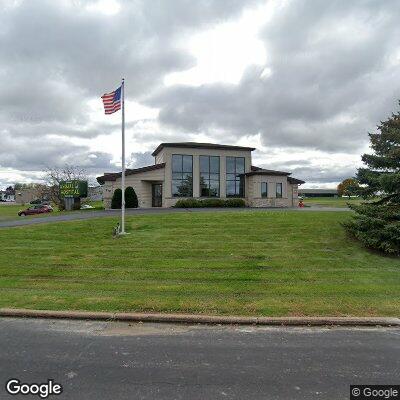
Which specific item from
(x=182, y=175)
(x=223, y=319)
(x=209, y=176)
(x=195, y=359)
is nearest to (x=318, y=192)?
(x=209, y=176)

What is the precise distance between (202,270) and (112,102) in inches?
373

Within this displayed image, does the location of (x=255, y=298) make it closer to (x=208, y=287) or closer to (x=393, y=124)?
(x=208, y=287)

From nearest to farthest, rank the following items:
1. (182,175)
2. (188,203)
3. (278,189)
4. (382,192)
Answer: (382,192)
(188,203)
(182,175)
(278,189)

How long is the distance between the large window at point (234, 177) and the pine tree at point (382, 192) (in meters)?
22.3

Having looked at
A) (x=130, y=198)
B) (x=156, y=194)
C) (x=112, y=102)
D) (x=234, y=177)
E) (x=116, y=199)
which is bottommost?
(x=116, y=199)

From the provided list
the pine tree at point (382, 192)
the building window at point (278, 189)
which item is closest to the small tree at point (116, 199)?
the building window at point (278, 189)

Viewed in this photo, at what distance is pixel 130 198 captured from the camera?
3222 centimetres

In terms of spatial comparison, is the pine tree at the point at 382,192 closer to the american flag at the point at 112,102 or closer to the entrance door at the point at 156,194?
the american flag at the point at 112,102

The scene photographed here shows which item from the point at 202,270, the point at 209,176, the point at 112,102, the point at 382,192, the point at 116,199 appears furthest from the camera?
the point at 209,176

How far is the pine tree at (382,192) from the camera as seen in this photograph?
12797 mm

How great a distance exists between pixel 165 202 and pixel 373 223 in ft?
75.9

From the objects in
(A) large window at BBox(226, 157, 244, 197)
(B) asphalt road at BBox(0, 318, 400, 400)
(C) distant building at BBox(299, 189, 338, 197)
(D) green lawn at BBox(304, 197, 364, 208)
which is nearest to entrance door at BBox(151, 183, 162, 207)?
(A) large window at BBox(226, 157, 244, 197)

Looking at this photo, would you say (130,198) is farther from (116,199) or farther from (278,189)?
(278,189)

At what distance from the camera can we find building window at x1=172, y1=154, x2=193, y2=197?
3488 cm
